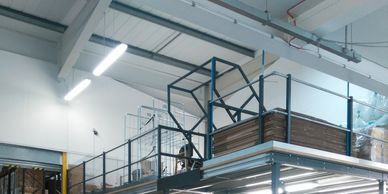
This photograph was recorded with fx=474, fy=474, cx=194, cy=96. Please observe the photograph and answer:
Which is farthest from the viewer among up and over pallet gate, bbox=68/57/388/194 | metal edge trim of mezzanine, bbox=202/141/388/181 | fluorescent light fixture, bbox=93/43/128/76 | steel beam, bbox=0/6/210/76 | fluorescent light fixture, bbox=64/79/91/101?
steel beam, bbox=0/6/210/76

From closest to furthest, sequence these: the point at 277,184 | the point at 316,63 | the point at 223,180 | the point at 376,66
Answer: the point at 277,184 < the point at 223,180 < the point at 316,63 < the point at 376,66

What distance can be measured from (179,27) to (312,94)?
4119 millimetres

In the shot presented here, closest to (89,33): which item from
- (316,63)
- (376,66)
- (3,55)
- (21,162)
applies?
(3,55)

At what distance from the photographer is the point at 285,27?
31.8 feet

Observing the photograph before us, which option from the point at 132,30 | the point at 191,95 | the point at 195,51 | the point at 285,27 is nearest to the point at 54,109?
the point at 132,30

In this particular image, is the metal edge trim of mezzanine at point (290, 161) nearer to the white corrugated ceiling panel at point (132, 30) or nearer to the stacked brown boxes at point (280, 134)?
the stacked brown boxes at point (280, 134)

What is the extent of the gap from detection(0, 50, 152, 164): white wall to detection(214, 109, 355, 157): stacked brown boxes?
290 inches

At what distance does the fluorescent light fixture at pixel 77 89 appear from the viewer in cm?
1219

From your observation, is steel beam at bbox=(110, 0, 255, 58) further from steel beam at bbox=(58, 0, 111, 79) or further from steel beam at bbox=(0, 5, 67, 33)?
steel beam at bbox=(0, 5, 67, 33)

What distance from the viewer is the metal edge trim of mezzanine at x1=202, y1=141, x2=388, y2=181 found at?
5.75m

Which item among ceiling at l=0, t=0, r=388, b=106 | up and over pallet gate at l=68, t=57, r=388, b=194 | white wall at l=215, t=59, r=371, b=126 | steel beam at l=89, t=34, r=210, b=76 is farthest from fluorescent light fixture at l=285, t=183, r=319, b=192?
steel beam at l=89, t=34, r=210, b=76

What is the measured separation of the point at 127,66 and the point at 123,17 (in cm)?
256

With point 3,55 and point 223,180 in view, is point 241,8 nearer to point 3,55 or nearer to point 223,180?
point 223,180

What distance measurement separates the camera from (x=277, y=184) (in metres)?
5.64
